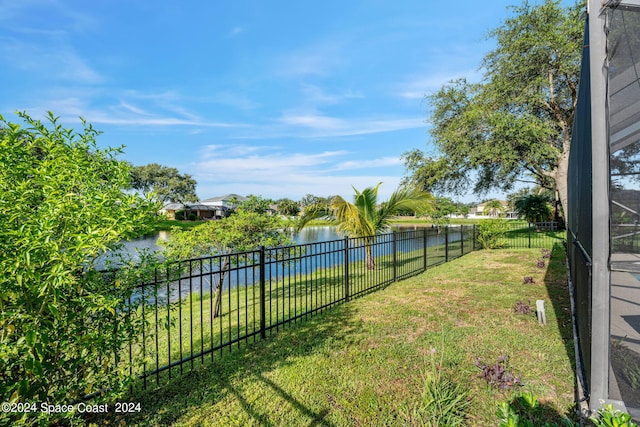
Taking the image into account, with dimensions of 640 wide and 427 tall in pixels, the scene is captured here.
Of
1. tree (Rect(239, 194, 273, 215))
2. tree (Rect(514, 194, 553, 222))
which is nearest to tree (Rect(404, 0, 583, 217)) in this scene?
tree (Rect(514, 194, 553, 222))

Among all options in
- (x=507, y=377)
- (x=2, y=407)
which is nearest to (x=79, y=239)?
(x=2, y=407)

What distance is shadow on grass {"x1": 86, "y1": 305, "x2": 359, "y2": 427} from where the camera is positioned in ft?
8.89

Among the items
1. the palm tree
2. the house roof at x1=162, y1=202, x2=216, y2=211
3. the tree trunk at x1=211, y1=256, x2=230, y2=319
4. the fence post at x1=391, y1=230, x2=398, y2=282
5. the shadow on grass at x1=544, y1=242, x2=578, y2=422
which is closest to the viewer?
the shadow on grass at x1=544, y1=242, x2=578, y2=422

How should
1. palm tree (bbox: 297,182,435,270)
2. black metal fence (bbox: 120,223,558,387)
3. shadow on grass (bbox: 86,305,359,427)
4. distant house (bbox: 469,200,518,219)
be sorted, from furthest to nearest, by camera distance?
distant house (bbox: 469,200,518,219), palm tree (bbox: 297,182,435,270), black metal fence (bbox: 120,223,558,387), shadow on grass (bbox: 86,305,359,427)

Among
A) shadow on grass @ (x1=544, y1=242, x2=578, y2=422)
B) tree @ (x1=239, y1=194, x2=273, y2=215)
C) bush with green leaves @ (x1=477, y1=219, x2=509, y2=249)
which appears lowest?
shadow on grass @ (x1=544, y1=242, x2=578, y2=422)

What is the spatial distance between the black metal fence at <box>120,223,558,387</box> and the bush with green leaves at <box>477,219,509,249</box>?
36 cm

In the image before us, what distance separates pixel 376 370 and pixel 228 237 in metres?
3.63

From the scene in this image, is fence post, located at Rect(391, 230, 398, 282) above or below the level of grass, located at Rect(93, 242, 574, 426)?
above

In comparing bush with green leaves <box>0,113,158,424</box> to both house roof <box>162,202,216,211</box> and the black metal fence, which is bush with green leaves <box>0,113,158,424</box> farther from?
house roof <box>162,202,216,211</box>

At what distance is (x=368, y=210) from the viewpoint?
1026 centimetres

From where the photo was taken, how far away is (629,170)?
2.88 meters

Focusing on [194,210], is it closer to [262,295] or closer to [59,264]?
[262,295]

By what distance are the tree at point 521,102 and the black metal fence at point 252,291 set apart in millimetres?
4219

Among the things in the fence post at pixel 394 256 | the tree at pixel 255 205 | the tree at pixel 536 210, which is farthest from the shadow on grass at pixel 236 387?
the tree at pixel 536 210
